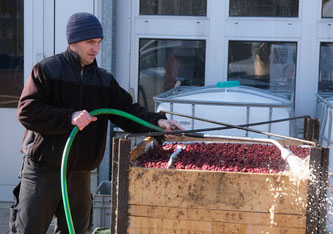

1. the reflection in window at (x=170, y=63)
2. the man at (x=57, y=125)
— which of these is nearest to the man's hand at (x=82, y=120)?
the man at (x=57, y=125)

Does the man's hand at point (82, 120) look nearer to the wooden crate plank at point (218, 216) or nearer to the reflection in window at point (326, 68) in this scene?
the wooden crate plank at point (218, 216)

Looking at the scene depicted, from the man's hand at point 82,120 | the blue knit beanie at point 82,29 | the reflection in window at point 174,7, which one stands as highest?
the reflection in window at point 174,7

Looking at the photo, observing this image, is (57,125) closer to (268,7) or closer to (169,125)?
(169,125)

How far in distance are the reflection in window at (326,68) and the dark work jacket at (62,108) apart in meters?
2.24

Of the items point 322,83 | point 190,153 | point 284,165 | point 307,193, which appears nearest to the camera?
point 307,193

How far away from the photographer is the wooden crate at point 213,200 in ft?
8.21

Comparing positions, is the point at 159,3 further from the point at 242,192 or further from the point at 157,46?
the point at 242,192

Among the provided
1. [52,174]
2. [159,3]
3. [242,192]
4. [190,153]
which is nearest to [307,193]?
[242,192]

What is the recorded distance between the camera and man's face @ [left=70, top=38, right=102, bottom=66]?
3.21 meters

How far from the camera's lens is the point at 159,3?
5.25 meters

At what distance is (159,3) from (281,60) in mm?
1294

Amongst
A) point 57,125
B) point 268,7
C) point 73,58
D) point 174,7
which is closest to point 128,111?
point 73,58

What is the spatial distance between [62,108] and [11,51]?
101 inches

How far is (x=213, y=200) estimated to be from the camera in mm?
2553
